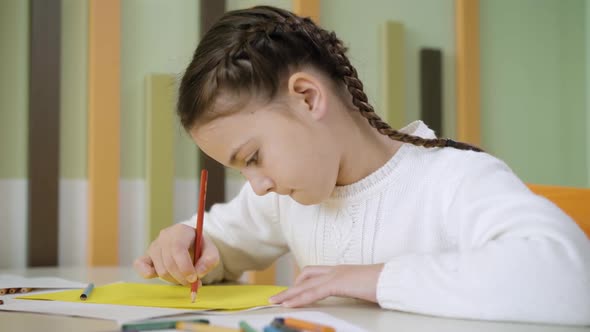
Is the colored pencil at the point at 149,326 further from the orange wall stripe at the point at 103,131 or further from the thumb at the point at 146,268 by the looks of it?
the orange wall stripe at the point at 103,131

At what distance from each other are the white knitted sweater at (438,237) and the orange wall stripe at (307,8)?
2.12 ft

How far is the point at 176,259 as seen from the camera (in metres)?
0.75

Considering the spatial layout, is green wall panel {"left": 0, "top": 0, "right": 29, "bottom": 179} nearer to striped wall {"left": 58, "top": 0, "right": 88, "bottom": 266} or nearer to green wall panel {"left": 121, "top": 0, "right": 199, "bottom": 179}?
striped wall {"left": 58, "top": 0, "right": 88, "bottom": 266}

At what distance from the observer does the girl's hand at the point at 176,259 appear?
744mm

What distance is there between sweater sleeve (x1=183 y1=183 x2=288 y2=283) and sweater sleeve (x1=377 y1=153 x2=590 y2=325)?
0.37 meters

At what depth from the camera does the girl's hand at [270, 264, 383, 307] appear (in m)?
0.60

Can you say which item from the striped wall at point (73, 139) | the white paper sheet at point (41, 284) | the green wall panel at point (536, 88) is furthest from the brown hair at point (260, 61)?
the green wall panel at point (536, 88)

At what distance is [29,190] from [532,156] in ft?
4.20

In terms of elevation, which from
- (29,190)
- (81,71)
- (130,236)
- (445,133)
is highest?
(81,71)

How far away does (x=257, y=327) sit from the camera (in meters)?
0.49

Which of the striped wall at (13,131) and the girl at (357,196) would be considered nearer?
the girl at (357,196)

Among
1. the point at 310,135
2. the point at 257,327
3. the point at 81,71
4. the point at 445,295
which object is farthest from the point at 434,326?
the point at 81,71

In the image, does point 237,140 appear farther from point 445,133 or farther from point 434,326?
point 445,133

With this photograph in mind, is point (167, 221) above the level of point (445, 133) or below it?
below
